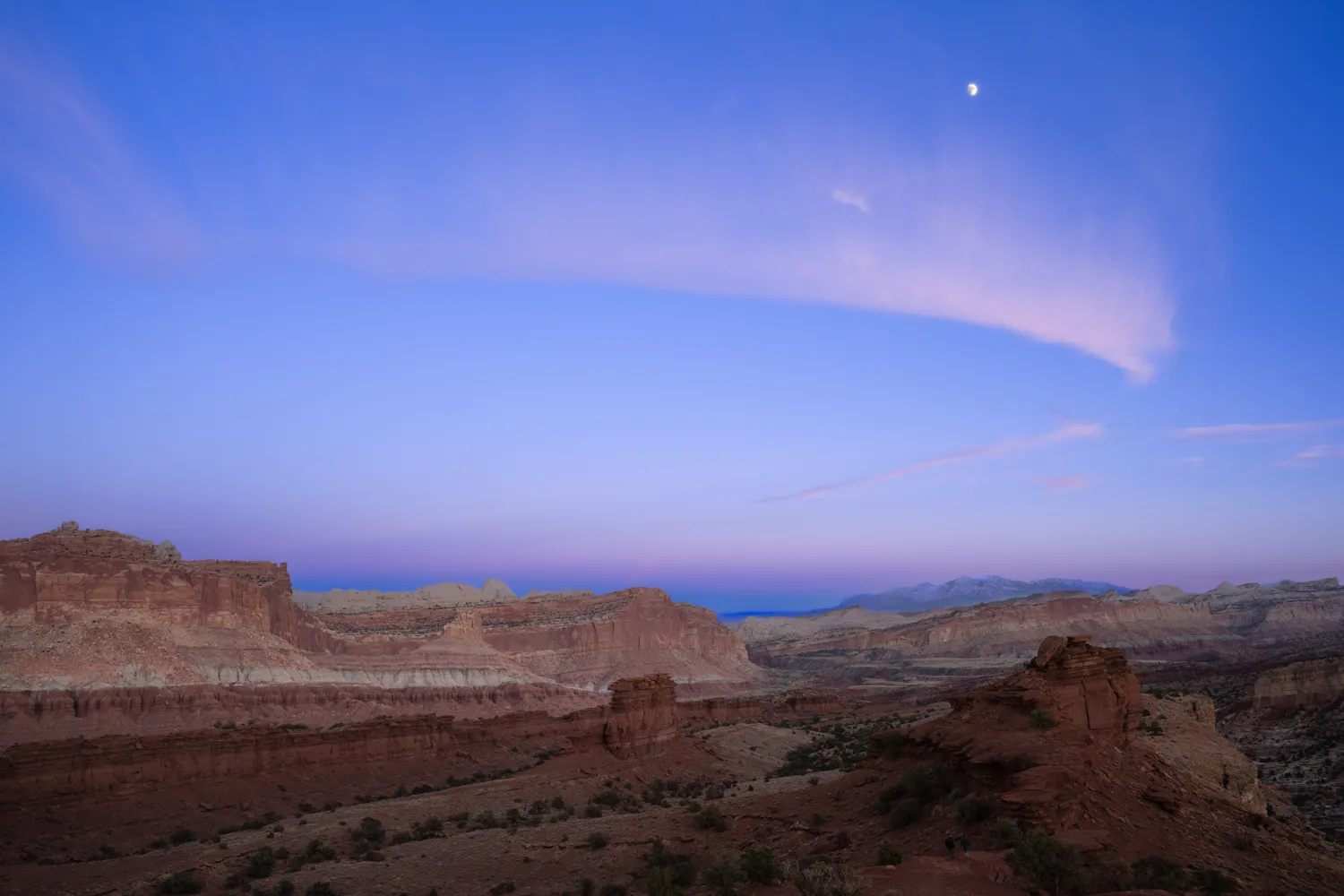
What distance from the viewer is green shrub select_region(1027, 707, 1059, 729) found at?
14273 millimetres

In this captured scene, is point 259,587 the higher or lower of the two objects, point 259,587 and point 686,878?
the higher

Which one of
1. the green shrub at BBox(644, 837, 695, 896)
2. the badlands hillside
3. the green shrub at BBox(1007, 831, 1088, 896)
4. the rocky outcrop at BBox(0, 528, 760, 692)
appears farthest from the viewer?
the rocky outcrop at BBox(0, 528, 760, 692)

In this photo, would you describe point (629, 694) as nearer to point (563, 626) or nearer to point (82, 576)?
point (82, 576)

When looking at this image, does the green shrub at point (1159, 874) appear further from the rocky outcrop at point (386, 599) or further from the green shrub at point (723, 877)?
the rocky outcrop at point (386, 599)

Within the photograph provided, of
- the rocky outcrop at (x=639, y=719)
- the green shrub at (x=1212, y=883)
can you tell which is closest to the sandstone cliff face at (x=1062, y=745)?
the green shrub at (x=1212, y=883)

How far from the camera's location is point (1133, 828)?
1217 centimetres

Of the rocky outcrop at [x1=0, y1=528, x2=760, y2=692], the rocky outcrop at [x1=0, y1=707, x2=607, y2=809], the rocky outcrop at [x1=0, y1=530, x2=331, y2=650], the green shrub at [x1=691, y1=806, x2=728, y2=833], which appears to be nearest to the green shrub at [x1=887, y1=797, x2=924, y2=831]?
the green shrub at [x1=691, y1=806, x2=728, y2=833]

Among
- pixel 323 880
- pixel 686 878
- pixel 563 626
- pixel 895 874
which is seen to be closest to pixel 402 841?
pixel 323 880

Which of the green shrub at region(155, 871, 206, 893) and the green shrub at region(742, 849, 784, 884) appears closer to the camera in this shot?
the green shrub at region(742, 849, 784, 884)

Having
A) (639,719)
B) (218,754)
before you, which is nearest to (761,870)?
(639,719)

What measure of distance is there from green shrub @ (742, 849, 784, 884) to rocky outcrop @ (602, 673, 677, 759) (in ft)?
77.7

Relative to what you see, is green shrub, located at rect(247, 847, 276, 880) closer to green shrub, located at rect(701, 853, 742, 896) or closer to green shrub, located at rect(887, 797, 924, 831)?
green shrub, located at rect(701, 853, 742, 896)

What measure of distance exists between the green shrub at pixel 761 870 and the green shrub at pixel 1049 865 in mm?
3333

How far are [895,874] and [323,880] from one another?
42.1ft
